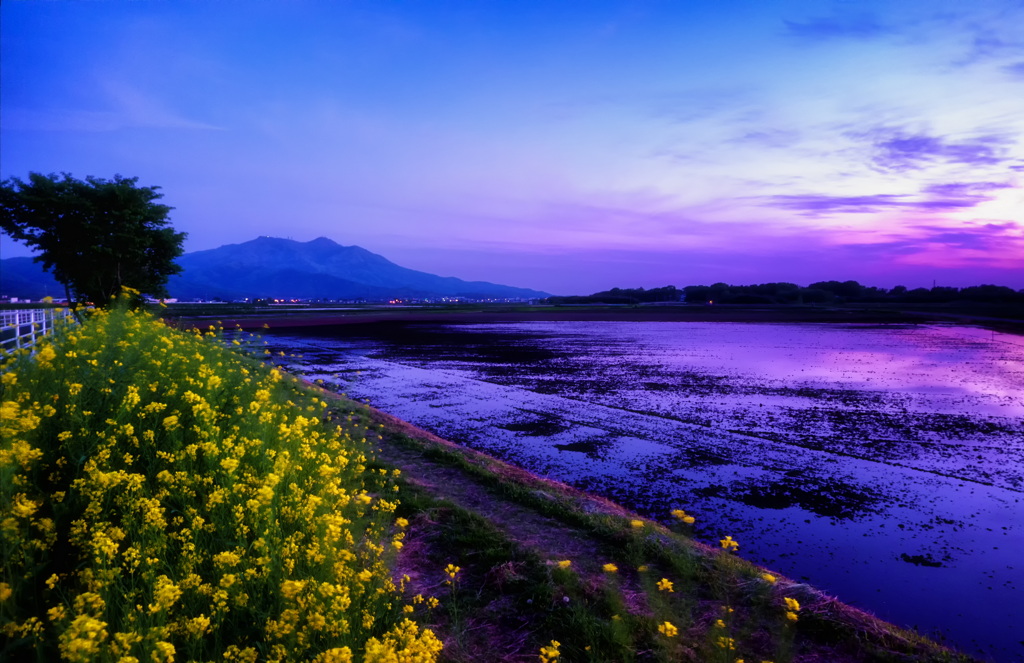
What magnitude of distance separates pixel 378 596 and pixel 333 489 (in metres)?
1.42

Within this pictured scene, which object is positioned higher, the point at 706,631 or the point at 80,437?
the point at 80,437

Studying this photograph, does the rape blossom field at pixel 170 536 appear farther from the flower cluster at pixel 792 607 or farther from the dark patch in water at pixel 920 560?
the dark patch in water at pixel 920 560

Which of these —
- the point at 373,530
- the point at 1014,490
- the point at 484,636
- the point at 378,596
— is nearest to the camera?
the point at 378,596

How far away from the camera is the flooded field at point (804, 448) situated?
18.8 ft

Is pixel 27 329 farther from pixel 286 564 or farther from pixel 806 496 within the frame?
pixel 806 496

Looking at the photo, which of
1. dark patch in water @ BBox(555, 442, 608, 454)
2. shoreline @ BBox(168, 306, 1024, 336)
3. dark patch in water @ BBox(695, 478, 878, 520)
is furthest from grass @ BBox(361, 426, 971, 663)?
shoreline @ BBox(168, 306, 1024, 336)

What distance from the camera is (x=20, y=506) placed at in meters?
3.33

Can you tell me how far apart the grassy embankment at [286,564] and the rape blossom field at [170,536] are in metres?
0.02

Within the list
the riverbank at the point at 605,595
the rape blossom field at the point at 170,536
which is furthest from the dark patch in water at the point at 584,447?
the rape blossom field at the point at 170,536

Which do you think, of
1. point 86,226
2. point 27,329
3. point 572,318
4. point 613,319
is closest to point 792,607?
point 27,329

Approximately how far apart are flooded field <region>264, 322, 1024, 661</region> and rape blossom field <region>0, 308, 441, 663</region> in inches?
178

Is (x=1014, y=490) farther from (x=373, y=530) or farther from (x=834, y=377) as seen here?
(x=834, y=377)

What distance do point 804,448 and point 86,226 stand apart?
101ft

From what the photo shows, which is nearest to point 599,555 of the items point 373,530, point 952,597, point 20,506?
point 373,530
